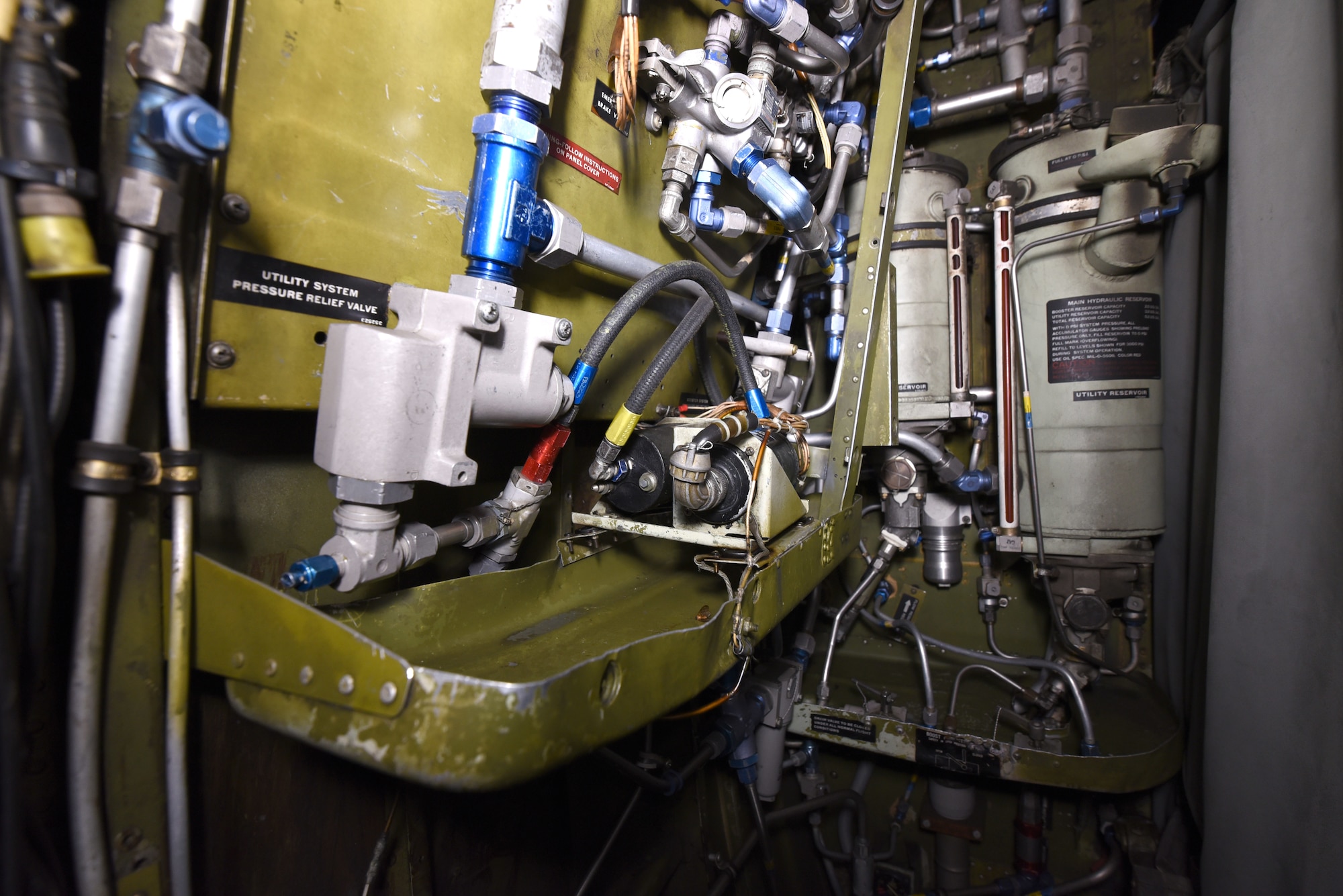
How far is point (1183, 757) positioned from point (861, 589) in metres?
0.74

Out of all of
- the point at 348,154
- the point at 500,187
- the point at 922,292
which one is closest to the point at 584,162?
the point at 500,187

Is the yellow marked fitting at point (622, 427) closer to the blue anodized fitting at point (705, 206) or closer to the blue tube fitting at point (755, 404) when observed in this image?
the blue tube fitting at point (755, 404)

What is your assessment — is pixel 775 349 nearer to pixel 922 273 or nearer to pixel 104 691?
pixel 922 273

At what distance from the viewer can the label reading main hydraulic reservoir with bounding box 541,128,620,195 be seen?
79 cm

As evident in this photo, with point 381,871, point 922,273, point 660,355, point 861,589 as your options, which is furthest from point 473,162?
point 861,589

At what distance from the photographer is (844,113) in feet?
4.16

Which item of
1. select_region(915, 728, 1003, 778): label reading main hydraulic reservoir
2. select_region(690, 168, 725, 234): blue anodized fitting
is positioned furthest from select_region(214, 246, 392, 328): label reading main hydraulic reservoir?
select_region(915, 728, 1003, 778): label reading main hydraulic reservoir

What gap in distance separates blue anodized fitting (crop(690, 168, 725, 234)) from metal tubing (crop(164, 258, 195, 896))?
30.4 inches

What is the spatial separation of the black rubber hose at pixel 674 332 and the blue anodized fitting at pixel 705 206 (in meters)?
0.22

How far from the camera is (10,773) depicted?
0.32 m

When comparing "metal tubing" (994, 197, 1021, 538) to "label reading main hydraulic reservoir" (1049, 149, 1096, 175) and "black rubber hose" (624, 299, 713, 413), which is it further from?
"black rubber hose" (624, 299, 713, 413)

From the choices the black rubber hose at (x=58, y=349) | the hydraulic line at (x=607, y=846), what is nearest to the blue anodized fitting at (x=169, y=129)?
the black rubber hose at (x=58, y=349)

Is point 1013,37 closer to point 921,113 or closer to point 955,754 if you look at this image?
point 921,113

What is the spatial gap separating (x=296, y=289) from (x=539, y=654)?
0.44 m
